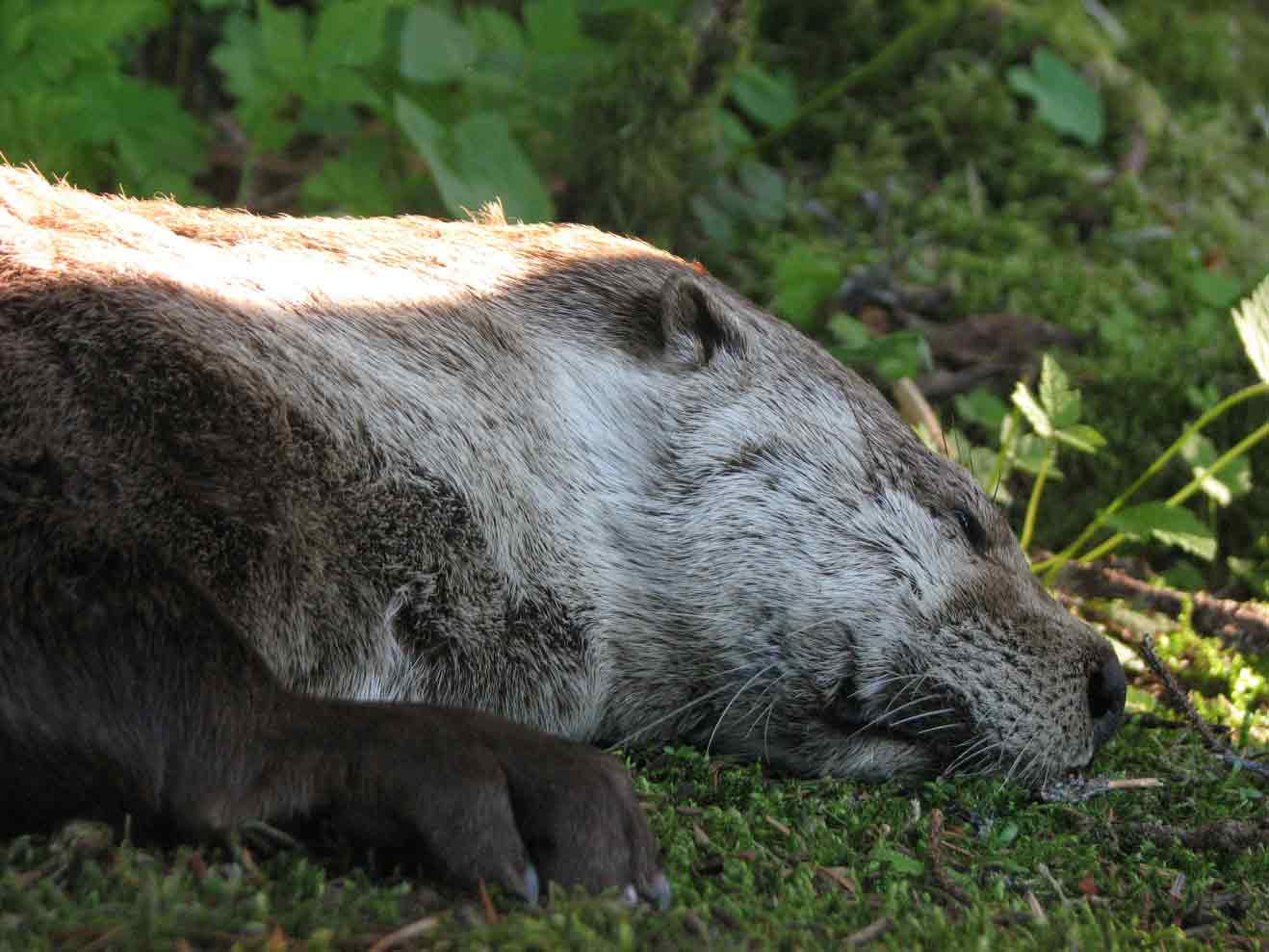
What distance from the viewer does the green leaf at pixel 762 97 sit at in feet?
19.0

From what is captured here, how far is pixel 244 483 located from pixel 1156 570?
3127mm

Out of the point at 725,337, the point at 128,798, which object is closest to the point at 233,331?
the point at 128,798

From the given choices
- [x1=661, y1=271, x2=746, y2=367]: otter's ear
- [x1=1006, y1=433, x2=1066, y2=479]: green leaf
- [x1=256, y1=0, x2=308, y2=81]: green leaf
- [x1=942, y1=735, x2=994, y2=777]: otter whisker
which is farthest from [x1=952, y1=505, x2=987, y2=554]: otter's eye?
[x1=256, y1=0, x2=308, y2=81]: green leaf

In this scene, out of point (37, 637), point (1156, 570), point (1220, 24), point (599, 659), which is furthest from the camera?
point (1220, 24)

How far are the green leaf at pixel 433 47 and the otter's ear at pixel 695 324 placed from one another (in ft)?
6.96

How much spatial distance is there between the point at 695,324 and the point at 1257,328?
168 centimetres

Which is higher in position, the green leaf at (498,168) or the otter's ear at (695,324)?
the otter's ear at (695,324)

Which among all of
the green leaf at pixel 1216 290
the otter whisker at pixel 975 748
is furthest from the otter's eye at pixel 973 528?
the green leaf at pixel 1216 290

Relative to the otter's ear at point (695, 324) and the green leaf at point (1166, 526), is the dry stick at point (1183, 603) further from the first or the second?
the otter's ear at point (695, 324)

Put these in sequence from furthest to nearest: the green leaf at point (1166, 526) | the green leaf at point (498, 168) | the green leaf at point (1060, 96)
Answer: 1. the green leaf at point (1060, 96)
2. the green leaf at point (498, 168)
3. the green leaf at point (1166, 526)

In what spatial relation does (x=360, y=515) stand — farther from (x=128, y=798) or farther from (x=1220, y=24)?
(x=1220, y=24)

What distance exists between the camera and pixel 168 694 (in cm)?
189

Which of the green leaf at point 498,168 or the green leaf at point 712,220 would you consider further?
the green leaf at point 712,220

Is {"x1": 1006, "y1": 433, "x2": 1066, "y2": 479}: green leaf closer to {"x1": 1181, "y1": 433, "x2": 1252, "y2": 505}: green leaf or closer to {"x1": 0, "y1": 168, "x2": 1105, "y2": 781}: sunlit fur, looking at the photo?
{"x1": 1181, "y1": 433, "x2": 1252, "y2": 505}: green leaf
